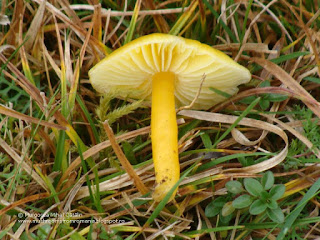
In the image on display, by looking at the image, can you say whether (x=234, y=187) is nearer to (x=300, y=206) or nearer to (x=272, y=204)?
(x=272, y=204)

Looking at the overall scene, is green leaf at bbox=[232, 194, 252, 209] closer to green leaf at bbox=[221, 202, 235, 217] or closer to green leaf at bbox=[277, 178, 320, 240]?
green leaf at bbox=[221, 202, 235, 217]

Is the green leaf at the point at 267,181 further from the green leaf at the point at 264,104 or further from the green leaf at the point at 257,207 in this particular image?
the green leaf at the point at 264,104

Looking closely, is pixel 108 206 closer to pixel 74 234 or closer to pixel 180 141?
pixel 74 234

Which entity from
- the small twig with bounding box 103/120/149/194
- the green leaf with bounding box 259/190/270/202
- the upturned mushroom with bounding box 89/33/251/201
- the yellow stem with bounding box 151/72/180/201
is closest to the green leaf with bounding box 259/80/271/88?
the upturned mushroom with bounding box 89/33/251/201

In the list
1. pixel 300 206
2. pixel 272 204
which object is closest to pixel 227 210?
pixel 272 204

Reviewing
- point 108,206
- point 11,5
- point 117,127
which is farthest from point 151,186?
point 11,5

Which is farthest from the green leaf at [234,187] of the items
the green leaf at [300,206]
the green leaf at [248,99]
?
the green leaf at [248,99]
